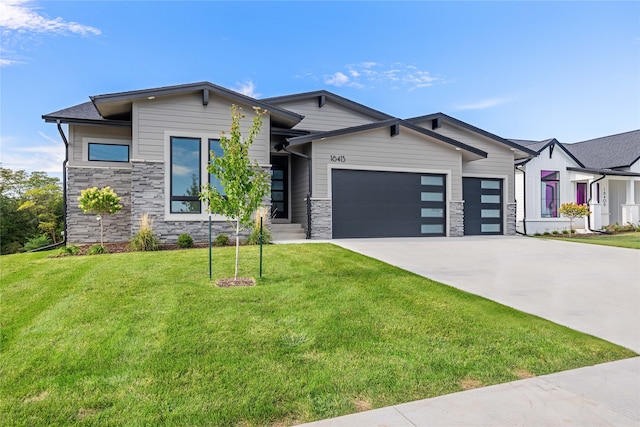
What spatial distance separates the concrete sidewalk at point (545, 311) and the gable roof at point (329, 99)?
24.2ft

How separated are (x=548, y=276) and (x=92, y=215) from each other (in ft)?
42.5

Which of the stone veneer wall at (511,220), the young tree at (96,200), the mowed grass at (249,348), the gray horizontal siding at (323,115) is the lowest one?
the mowed grass at (249,348)

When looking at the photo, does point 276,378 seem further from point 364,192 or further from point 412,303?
point 364,192

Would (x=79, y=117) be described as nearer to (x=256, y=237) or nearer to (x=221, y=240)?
(x=221, y=240)

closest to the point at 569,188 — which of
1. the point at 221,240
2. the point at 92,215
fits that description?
the point at 221,240

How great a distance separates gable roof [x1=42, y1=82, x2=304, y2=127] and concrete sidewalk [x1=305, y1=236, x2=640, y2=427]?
16.6 ft

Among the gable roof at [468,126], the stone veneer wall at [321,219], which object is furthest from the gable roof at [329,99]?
the stone veneer wall at [321,219]

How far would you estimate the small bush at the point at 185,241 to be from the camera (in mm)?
9875

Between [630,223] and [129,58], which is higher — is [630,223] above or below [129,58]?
below

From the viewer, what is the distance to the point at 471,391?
9.08 feet

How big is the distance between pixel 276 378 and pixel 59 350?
2.15 metres

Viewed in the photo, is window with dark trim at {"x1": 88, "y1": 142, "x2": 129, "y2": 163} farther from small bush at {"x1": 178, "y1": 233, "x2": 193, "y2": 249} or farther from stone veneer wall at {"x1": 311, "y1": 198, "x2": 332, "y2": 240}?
stone veneer wall at {"x1": 311, "y1": 198, "x2": 332, "y2": 240}

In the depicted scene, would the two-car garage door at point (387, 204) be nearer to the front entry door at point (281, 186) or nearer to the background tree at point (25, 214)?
the front entry door at point (281, 186)

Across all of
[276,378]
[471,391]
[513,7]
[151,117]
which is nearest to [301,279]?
[276,378]
